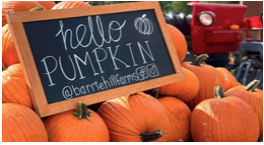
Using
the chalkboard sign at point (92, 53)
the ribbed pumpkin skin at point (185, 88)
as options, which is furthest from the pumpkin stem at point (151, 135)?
the ribbed pumpkin skin at point (185, 88)

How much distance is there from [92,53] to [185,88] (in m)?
0.75

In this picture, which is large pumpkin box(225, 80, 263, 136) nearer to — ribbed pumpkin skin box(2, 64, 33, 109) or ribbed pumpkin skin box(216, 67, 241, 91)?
ribbed pumpkin skin box(216, 67, 241, 91)

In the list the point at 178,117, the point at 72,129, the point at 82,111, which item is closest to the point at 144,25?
the point at 178,117

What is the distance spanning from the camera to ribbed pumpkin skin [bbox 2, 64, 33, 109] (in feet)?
7.04

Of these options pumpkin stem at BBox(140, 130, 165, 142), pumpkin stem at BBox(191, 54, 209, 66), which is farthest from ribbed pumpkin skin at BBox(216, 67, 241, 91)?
pumpkin stem at BBox(140, 130, 165, 142)

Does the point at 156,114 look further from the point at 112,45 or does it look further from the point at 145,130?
the point at 112,45

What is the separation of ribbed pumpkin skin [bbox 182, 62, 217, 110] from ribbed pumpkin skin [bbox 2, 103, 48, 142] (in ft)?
4.28

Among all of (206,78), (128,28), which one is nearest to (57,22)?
(128,28)

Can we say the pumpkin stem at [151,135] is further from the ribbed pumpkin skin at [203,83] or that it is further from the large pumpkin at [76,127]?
the ribbed pumpkin skin at [203,83]

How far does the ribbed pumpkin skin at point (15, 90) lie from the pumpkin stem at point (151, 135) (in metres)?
0.64

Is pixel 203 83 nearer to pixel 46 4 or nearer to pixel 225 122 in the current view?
pixel 225 122

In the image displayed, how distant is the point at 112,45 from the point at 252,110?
98 cm

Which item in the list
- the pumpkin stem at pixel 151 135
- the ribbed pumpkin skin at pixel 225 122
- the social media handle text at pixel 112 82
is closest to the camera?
the social media handle text at pixel 112 82

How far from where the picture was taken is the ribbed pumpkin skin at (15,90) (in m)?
2.15
